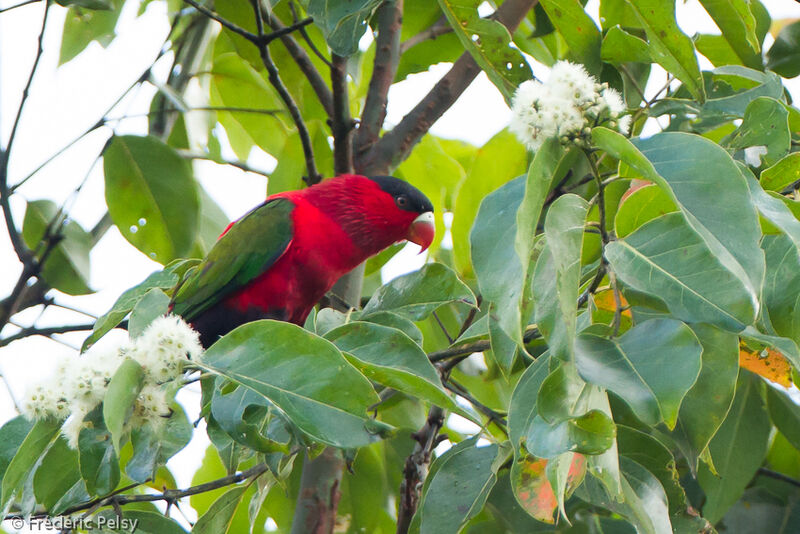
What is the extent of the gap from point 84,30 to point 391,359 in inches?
66.0

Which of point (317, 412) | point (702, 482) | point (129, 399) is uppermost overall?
point (129, 399)

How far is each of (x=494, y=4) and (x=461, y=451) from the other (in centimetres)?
133

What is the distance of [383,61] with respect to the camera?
6.70ft

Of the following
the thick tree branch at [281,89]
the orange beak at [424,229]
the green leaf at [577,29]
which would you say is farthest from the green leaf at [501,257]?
the orange beak at [424,229]

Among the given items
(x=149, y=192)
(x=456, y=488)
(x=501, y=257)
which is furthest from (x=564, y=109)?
(x=149, y=192)

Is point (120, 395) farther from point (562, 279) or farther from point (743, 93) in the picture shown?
point (743, 93)

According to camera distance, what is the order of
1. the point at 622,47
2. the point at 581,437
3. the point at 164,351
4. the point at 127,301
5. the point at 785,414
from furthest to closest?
the point at 785,414 < the point at 127,301 < the point at 622,47 < the point at 164,351 < the point at 581,437

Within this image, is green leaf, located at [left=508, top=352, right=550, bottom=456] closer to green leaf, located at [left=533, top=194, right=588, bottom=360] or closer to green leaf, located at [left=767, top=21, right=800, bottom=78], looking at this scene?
green leaf, located at [left=533, top=194, right=588, bottom=360]

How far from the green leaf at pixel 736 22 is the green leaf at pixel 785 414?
71cm

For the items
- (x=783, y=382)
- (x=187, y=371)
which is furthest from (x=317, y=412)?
(x=783, y=382)

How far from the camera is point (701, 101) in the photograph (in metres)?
1.30

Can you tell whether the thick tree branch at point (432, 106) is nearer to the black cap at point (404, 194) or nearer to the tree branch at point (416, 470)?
the black cap at point (404, 194)

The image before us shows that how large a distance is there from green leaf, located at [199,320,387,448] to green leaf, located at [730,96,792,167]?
659mm

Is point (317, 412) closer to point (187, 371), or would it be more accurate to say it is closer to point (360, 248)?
point (187, 371)
